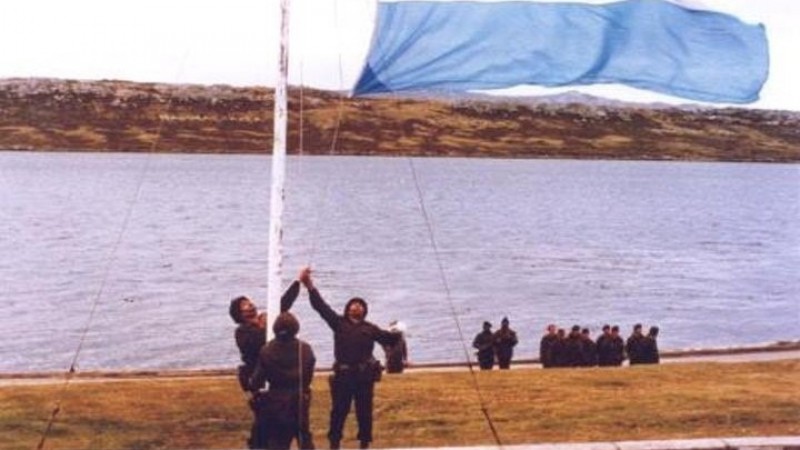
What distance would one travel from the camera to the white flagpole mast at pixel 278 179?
12273 mm

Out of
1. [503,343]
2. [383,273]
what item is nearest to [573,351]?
[503,343]

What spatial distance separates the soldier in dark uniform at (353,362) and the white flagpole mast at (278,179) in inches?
34.7

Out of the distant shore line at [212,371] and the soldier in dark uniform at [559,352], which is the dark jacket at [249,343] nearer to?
the distant shore line at [212,371]

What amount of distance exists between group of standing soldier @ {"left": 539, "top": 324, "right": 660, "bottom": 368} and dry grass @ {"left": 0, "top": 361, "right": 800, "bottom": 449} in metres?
3.40

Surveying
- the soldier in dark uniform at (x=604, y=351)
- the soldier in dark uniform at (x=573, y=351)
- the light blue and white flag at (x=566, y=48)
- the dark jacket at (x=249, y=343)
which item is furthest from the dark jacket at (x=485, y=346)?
the light blue and white flag at (x=566, y=48)

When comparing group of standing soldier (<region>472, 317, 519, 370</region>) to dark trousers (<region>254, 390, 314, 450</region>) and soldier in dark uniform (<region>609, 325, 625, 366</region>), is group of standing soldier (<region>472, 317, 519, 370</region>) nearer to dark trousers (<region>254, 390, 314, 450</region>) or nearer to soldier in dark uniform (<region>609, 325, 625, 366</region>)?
soldier in dark uniform (<region>609, 325, 625, 366</region>)

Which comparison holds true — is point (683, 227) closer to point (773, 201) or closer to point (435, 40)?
point (773, 201)

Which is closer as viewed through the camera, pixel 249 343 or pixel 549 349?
pixel 249 343

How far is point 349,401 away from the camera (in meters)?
13.3

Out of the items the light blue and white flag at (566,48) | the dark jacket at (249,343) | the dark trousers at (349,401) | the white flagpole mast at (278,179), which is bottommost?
the dark trousers at (349,401)

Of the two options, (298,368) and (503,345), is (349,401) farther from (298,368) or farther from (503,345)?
(503,345)

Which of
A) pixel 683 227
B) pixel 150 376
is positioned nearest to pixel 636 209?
pixel 683 227

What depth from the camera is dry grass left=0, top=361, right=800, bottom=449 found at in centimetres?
1480

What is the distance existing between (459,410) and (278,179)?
576 centimetres
